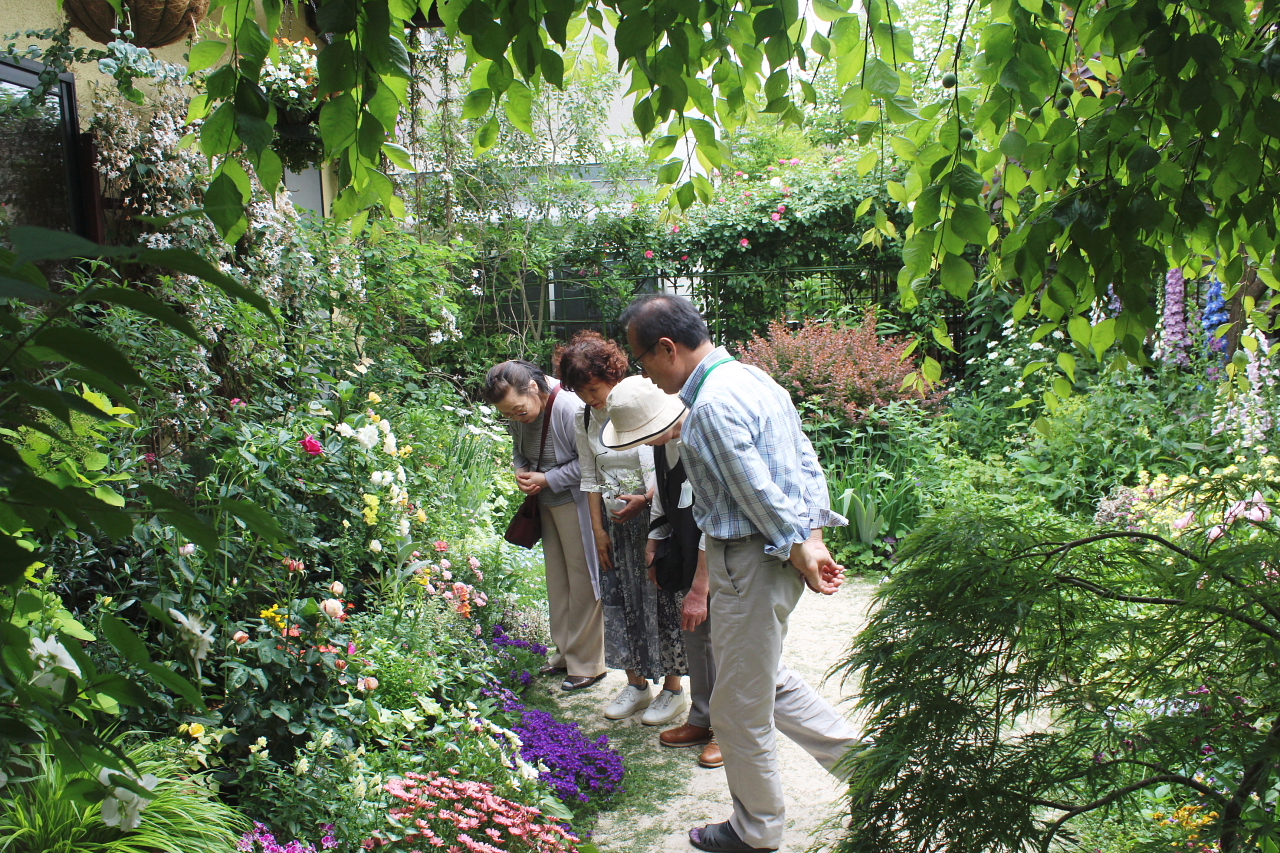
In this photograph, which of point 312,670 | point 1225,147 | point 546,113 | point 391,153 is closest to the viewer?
point 391,153

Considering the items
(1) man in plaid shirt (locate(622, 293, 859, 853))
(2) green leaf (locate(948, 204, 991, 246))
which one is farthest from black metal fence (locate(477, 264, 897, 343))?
(2) green leaf (locate(948, 204, 991, 246))

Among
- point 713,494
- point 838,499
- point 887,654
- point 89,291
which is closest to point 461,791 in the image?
point 713,494

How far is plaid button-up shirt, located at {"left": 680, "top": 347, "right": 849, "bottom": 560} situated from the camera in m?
2.76

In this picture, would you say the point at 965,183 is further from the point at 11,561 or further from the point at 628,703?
the point at 628,703

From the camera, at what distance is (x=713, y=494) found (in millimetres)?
2896

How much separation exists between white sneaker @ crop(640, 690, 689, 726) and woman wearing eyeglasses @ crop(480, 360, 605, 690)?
55cm

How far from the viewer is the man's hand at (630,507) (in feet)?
13.4

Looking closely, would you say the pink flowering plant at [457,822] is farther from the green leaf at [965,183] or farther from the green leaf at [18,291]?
the green leaf at [18,291]

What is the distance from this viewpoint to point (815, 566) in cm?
283

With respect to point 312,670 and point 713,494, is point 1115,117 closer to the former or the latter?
point 713,494

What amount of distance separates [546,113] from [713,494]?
832cm

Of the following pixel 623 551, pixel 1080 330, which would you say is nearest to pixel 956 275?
pixel 1080 330

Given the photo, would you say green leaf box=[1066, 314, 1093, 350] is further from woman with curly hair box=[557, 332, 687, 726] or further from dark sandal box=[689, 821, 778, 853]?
woman with curly hair box=[557, 332, 687, 726]

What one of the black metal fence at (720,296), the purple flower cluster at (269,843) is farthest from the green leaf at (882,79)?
the black metal fence at (720,296)
